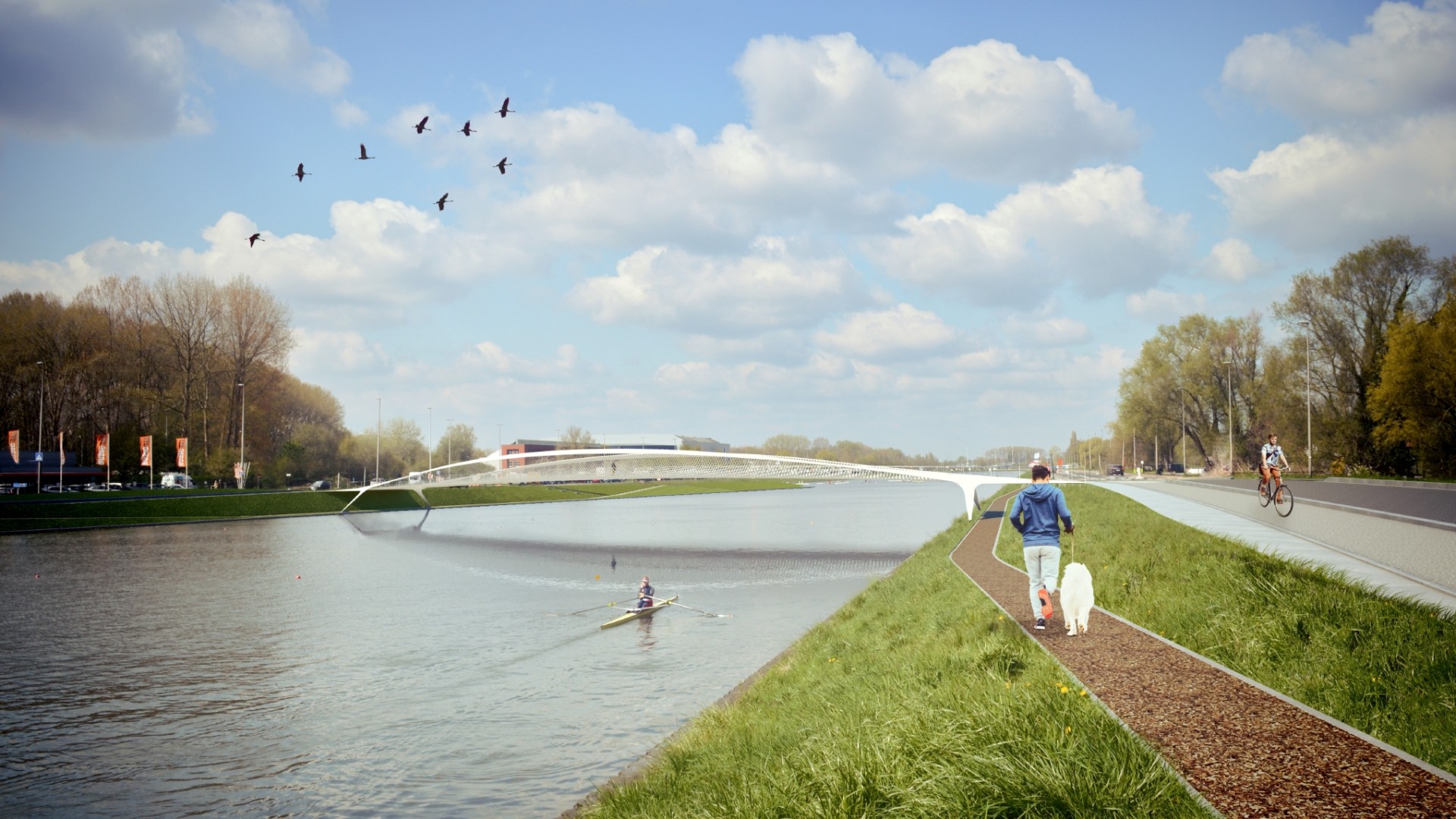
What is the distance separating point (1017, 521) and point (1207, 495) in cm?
2784

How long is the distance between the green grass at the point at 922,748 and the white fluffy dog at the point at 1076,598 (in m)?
0.58

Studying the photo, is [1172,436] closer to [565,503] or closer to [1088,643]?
[565,503]

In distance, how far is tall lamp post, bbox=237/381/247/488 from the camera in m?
72.6

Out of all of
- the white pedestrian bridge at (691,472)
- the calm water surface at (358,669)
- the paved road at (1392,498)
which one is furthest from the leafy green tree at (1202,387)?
the calm water surface at (358,669)

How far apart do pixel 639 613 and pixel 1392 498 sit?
82.7 ft

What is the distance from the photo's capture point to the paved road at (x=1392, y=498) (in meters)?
22.6

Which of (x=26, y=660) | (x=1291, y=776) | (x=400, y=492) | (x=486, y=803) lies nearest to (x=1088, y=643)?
(x=1291, y=776)

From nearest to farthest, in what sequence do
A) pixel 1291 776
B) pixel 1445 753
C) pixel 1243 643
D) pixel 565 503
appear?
pixel 1291 776
pixel 1445 753
pixel 1243 643
pixel 565 503

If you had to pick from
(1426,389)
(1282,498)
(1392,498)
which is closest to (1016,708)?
(1282,498)

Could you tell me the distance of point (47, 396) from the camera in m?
68.1

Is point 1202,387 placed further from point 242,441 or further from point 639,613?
point 242,441

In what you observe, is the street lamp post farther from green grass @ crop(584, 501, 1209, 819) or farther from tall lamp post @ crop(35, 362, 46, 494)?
tall lamp post @ crop(35, 362, 46, 494)

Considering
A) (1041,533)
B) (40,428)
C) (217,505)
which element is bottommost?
(217,505)

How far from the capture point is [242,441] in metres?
72.4
